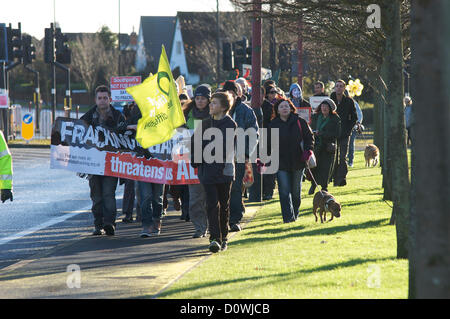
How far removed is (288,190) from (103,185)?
2.55 m

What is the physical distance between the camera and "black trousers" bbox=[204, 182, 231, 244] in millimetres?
9797

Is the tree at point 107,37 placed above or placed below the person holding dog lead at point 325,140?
above

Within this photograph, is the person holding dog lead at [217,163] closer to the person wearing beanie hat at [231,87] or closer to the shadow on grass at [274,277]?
the shadow on grass at [274,277]

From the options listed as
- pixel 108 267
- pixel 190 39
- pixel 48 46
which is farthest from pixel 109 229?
pixel 190 39

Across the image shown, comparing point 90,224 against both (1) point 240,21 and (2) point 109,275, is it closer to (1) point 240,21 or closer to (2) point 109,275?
(2) point 109,275

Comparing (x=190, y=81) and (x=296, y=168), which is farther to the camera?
(x=190, y=81)

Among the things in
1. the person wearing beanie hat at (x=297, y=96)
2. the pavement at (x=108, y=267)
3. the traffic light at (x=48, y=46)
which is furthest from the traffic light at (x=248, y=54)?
the traffic light at (x=48, y=46)

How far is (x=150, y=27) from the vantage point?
9950cm

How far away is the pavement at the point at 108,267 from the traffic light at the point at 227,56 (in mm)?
13057

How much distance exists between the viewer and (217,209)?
9867mm

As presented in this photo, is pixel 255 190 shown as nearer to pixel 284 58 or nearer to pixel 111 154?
pixel 111 154

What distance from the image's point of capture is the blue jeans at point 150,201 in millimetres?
11328

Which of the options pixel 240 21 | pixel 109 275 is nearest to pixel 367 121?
pixel 240 21

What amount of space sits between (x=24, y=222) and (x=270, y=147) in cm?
386
